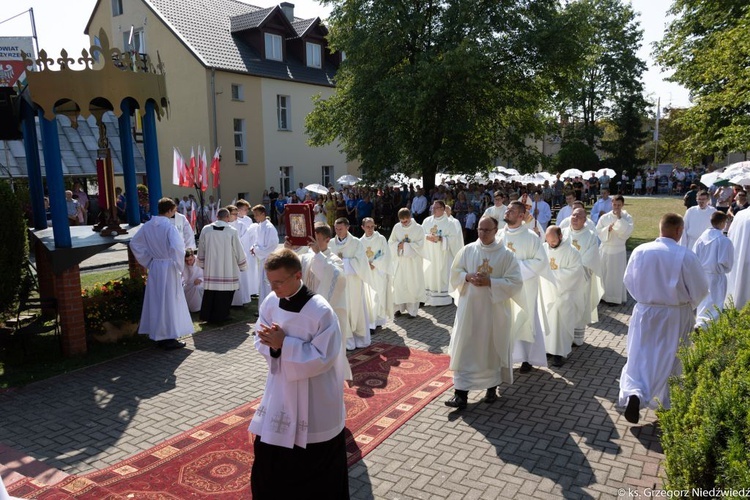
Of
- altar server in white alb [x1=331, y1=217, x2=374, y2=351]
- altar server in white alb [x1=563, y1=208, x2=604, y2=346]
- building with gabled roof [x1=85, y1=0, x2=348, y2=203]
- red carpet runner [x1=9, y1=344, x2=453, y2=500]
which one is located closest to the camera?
red carpet runner [x1=9, y1=344, x2=453, y2=500]

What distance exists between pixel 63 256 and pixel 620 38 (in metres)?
49.2

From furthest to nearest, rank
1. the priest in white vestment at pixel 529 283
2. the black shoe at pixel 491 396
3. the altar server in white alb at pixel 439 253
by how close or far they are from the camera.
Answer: the altar server in white alb at pixel 439 253 < the priest in white vestment at pixel 529 283 < the black shoe at pixel 491 396

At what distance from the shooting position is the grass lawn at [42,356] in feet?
25.1

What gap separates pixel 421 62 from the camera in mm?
18688

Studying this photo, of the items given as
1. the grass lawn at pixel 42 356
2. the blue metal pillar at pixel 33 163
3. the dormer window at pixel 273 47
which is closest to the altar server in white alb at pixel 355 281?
the grass lawn at pixel 42 356

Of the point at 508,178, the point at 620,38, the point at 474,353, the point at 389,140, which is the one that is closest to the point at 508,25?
the point at 389,140

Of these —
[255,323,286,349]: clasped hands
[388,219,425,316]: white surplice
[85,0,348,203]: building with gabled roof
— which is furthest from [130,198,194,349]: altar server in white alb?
[85,0,348,203]: building with gabled roof

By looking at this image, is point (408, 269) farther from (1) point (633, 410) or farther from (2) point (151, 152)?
(1) point (633, 410)

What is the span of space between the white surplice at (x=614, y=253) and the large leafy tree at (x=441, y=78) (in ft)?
27.4

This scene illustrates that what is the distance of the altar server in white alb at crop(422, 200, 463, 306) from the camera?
11875 mm

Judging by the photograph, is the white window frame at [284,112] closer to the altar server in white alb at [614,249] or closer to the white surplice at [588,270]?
the altar server in white alb at [614,249]

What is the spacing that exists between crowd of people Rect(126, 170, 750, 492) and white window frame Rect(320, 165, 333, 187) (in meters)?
20.2

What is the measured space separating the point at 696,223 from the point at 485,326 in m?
7.79

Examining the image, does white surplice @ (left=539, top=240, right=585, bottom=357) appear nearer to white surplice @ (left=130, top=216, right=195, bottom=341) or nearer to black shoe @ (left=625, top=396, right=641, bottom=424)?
black shoe @ (left=625, top=396, right=641, bottom=424)
